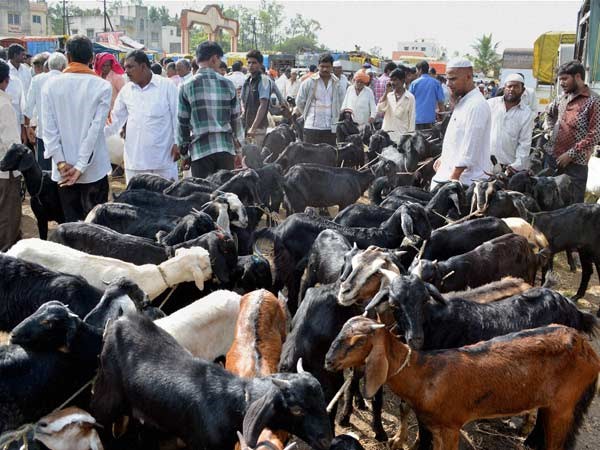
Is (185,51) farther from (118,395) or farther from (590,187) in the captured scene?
(118,395)

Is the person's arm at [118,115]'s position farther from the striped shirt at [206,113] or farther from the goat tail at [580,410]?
the goat tail at [580,410]

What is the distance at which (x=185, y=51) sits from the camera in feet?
127

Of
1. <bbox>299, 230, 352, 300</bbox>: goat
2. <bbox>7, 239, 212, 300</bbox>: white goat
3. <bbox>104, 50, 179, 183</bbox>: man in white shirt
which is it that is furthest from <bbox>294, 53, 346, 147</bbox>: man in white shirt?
<bbox>7, 239, 212, 300</bbox>: white goat

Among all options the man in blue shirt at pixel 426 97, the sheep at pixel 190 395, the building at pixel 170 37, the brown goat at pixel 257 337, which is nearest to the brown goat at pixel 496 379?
the sheep at pixel 190 395

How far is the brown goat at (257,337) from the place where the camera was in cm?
339

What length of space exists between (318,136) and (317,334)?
7.11m

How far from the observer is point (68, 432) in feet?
9.39

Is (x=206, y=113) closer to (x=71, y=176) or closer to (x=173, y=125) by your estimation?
(x=173, y=125)

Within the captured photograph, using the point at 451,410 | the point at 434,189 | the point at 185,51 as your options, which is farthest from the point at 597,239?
the point at 185,51

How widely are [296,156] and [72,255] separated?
5.49 metres

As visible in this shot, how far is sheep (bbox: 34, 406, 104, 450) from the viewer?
9.30 feet

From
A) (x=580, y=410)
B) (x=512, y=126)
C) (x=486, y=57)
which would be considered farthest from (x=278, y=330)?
(x=486, y=57)

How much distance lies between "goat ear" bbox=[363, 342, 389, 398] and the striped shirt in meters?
4.22

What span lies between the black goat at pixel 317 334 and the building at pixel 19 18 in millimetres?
66311
